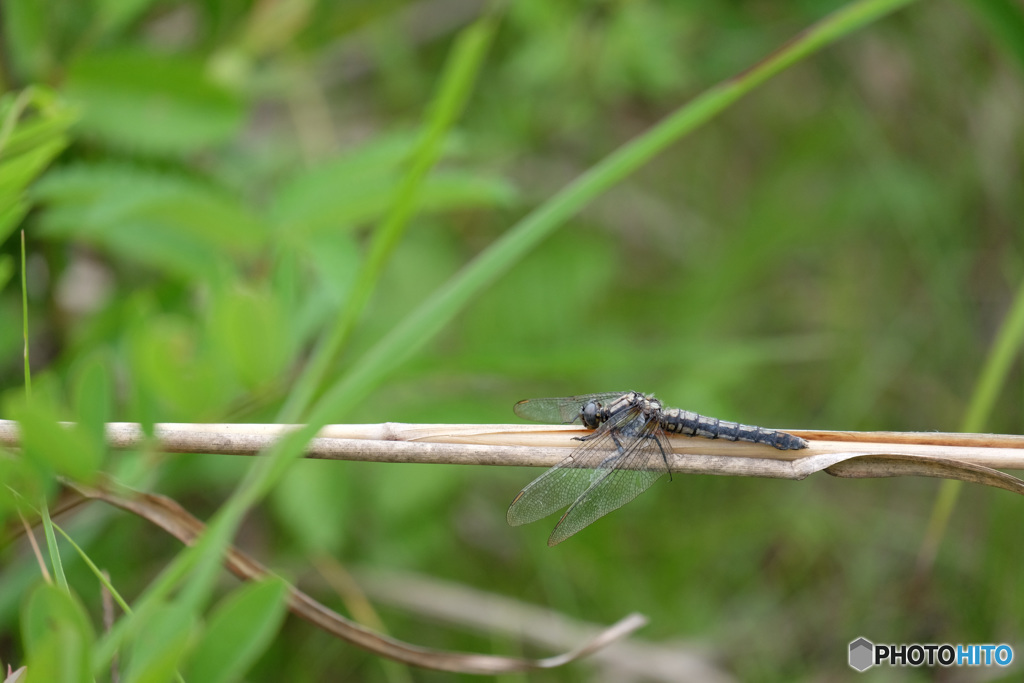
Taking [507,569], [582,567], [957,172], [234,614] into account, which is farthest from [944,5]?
[234,614]

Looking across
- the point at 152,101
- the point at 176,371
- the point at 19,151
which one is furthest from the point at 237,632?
the point at 152,101

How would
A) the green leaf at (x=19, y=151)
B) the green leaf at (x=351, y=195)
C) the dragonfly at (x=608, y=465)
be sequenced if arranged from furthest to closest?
the green leaf at (x=351, y=195), the dragonfly at (x=608, y=465), the green leaf at (x=19, y=151)

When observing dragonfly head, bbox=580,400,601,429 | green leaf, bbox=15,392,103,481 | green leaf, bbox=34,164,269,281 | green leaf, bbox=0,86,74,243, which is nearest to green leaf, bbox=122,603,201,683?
green leaf, bbox=15,392,103,481

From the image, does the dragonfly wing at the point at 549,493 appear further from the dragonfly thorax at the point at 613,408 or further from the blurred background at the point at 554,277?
the blurred background at the point at 554,277

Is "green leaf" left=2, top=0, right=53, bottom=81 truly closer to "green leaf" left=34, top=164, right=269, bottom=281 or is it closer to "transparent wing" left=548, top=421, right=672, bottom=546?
"green leaf" left=34, top=164, right=269, bottom=281

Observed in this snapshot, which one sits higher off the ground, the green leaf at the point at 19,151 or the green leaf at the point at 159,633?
the green leaf at the point at 19,151

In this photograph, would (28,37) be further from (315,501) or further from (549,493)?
(549,493)

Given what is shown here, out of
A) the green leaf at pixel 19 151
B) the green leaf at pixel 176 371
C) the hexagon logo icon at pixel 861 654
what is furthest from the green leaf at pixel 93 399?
the hexagon logo icon at pixel 861 654
